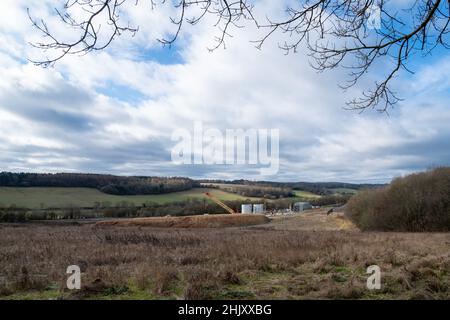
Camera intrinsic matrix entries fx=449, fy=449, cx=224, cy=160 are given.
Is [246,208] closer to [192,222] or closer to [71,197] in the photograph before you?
[192,222]

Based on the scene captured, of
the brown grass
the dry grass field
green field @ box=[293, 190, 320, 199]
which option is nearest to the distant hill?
green field @ box=[293, 190, 320, 199]

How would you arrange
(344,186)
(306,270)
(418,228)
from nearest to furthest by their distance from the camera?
(306,270) < (418,228) < (344,186)

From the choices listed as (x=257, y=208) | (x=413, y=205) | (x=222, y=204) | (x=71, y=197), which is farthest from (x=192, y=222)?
(x=71, y=197)

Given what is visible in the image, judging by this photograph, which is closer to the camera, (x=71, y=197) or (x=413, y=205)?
(x=413, y=205)

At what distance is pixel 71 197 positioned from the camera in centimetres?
8138

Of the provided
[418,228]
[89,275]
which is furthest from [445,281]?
[418,228]

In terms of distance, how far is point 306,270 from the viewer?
354 inches

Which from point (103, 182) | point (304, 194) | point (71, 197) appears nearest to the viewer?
point (71, 197)

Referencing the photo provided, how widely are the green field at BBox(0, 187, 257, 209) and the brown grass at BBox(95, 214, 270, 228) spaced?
76.4 feet

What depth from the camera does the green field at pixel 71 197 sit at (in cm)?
7312

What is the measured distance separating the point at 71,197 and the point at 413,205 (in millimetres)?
60764

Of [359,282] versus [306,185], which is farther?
[306,185]

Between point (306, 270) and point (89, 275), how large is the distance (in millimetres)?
4190
